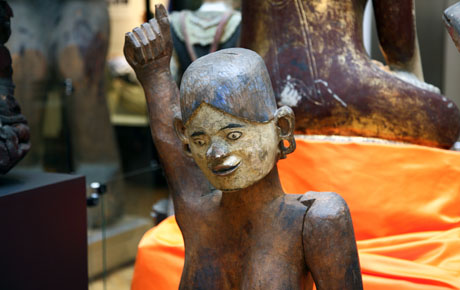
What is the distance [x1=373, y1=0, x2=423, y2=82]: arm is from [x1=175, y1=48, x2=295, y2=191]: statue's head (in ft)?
3.08

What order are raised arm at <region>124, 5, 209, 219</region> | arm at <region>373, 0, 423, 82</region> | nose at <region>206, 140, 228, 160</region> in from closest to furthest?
1. nose at <region>206, 140, 228, 160</region>
2. raised arm at <region>124, 5, 209, 219</region>
3. arm at <region>373, 0, 423, 82</region>

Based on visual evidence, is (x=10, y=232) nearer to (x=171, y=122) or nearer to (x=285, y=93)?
(x=171, y=122)

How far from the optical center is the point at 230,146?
1174 mm

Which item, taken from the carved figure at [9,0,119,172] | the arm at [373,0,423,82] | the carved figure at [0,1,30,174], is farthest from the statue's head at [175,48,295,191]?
the carved figure at [9,0,119,172]

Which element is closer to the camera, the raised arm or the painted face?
the painted face

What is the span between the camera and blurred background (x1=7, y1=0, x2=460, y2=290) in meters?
3.10

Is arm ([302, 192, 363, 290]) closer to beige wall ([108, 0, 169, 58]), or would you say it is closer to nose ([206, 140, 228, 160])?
nose ([206, 140, 228, 160])

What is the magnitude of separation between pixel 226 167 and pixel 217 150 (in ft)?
0.12

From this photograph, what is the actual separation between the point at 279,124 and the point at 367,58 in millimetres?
823

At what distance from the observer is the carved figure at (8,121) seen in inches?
66.9

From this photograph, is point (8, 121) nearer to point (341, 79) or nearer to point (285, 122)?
point (285, 122)

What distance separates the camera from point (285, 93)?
195 centimetres

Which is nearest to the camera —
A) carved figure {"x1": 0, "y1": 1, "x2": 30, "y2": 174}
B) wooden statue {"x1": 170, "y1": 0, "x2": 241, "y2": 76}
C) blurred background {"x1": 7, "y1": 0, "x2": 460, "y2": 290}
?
carved figure {"x1": 0, "y1": 1, "x2": 30, "y2": 174}

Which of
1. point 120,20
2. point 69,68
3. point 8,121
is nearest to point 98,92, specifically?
point 69,68
